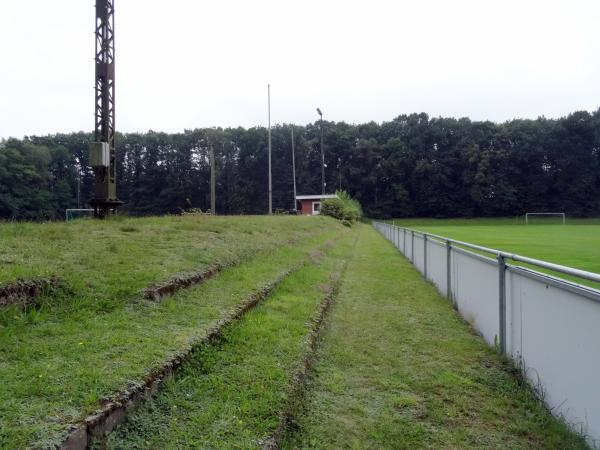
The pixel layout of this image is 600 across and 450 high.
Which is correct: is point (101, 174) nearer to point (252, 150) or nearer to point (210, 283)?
point (210, 283)

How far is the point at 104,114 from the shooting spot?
38.6ft

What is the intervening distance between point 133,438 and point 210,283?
3.50 meters

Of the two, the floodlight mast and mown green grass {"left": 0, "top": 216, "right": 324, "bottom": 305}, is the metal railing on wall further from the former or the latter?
the floodlight mast

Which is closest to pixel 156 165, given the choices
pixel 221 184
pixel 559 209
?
pixel 221 184

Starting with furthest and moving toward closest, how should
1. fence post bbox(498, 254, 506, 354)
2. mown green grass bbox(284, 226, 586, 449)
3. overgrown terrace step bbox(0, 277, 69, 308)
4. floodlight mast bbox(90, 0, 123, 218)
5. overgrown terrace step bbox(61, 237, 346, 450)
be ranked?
floodlight mast bbox(90, 0, 123, 218) → fence post bbox(498, 254, 506, 354) → overgrown terrace step bbox(0, 277, 69, 308) → mown green grass bbox(284, 226, 586, 449) → overgrown terrace step bbox(61, 237, 346, 450)

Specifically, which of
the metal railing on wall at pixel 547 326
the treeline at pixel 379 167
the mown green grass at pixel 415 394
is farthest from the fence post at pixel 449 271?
the treeline at pixel 379 167

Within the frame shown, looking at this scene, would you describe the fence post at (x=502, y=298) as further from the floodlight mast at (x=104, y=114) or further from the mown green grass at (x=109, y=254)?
the floodlight mast at (x=104, y=114)

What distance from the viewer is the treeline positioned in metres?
61.2

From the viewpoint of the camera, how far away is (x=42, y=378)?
278 centimetres

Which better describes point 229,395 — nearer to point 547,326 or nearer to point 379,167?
point 547,326

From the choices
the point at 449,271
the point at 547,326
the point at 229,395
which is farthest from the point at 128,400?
the point at 449,271

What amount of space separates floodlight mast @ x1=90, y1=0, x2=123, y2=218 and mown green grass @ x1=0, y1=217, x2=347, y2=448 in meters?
3.83

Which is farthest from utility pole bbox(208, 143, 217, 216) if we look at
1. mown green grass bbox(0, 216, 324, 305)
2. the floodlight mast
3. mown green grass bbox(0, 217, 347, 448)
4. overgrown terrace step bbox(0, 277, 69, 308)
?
overgrown terrace step bbox(0, 277, 69, 308)

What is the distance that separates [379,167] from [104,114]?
58834 mm
